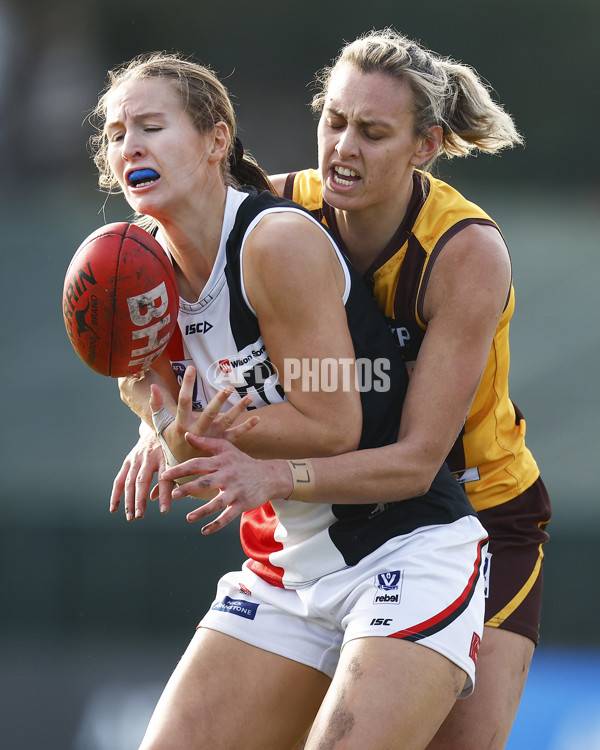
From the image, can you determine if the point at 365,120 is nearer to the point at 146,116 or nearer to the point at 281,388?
the point at 146,116

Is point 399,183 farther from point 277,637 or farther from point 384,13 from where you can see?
point 384,13

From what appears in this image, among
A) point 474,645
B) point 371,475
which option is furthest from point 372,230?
point 474,645

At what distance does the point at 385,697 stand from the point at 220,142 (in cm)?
144

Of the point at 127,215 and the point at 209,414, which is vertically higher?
the point at 127,215

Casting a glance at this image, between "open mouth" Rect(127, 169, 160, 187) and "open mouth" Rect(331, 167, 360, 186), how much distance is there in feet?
1.76

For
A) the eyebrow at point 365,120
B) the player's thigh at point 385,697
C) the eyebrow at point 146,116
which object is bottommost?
the player's thigh at point 385,697

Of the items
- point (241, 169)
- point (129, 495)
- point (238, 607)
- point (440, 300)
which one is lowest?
point (238, 607)

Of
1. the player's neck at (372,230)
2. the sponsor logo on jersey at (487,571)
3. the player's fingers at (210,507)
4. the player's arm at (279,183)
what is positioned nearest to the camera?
the player's fingers at (210,507)

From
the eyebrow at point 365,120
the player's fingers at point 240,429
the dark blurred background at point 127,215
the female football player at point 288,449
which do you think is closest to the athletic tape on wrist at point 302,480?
the female football player at point 288,449

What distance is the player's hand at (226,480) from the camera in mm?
2023

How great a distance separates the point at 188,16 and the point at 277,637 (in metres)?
4.00

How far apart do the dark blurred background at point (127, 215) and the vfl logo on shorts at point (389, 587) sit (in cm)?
304

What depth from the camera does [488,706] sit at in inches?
105

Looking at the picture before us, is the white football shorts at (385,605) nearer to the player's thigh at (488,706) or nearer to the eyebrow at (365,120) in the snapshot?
the player's thigh at (488,706)
